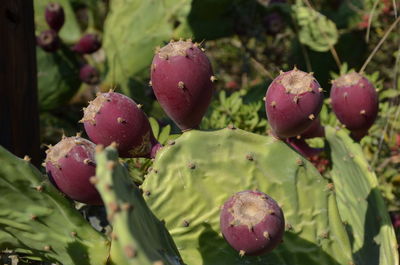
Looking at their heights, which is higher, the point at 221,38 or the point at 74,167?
the point at 74,167

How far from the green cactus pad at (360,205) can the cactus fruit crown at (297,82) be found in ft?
1.50

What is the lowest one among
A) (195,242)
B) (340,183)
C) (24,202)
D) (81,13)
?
(81,13)

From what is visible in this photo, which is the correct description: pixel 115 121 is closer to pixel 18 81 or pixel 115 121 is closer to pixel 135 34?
pixel 18 81

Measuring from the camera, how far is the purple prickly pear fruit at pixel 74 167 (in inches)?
47.9

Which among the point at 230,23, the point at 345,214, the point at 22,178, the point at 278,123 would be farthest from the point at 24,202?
the point at 230,23

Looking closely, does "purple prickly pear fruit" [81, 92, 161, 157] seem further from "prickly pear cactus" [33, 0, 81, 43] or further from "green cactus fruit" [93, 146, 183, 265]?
"prickly pear cactus" [33, 0, 81, 43]

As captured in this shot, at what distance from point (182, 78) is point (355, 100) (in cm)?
55

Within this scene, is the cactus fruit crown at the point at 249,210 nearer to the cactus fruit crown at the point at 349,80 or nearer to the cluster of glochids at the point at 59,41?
the cactus fruit crown at the point at 349,80

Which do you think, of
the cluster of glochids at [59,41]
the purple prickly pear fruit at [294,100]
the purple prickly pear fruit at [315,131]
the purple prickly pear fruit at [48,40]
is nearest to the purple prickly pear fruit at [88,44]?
the cluster of glochids at [59,41]

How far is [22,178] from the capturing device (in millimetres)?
1223

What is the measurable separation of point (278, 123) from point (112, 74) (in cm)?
161

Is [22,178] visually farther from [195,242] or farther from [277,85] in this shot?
[277,85]

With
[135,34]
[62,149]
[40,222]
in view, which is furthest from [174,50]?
[135,34]

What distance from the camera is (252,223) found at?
1134 mm
